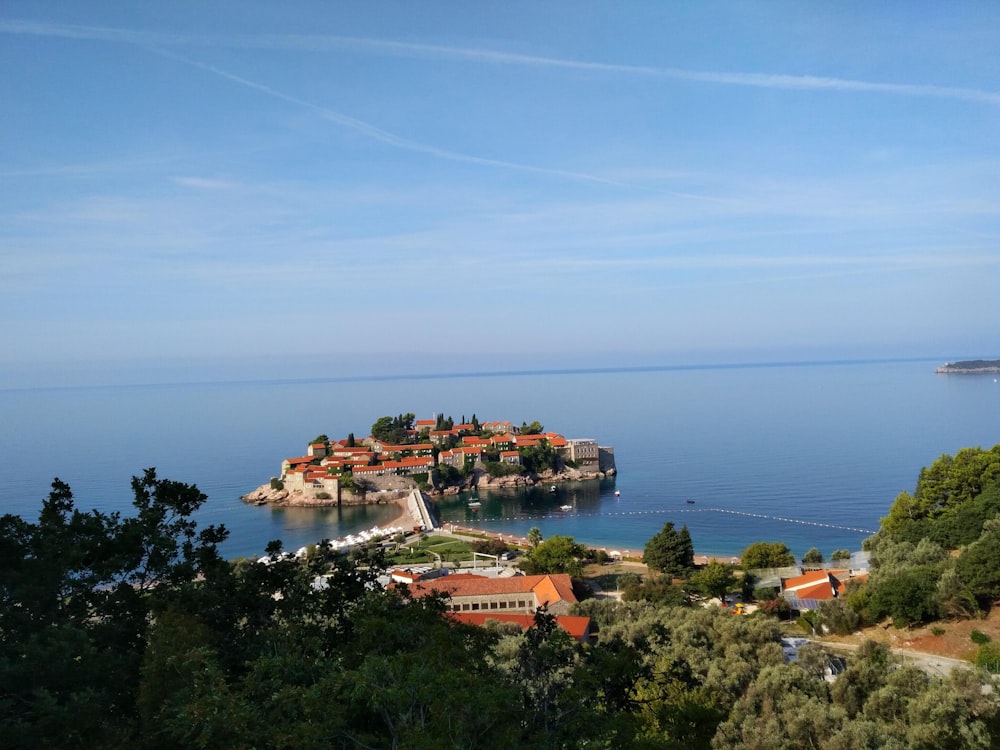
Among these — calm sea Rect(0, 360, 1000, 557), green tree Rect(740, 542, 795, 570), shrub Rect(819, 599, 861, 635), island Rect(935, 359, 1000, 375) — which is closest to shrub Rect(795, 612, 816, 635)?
shrub Rect(819, 599, 861, 635)

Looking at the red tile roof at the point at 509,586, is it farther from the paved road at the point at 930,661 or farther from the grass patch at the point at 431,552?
the paved road at the point at 930,661

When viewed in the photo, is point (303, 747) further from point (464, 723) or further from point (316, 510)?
point (316, 510)

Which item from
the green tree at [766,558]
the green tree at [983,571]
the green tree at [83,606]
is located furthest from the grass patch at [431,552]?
the green tree at [83,606]

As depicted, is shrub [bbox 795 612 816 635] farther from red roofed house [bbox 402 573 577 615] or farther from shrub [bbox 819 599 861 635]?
red roofed house [bbox 402 573 577 615]

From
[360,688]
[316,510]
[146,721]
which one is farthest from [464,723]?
[316,510]

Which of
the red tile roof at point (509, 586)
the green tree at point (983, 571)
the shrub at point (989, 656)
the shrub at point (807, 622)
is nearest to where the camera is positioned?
the shrub at point (989, 656)

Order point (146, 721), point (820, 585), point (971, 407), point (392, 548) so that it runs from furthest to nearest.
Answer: point (971, 407)
point (392, 548)
point (820, 585)
point (146, 721)

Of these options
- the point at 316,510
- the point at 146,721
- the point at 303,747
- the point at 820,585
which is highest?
the point at 303,747
